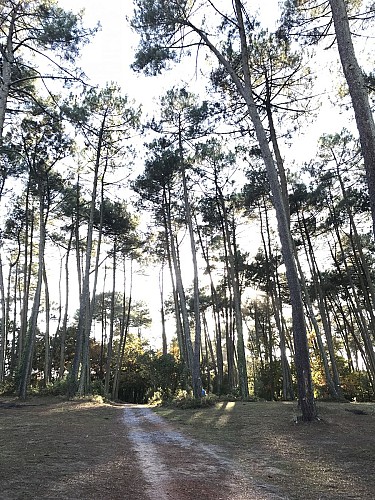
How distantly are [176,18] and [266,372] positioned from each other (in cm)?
Result: 1981

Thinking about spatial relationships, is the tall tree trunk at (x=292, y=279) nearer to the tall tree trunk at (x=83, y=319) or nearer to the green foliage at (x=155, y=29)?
the green foliage at (x=155, y=29)

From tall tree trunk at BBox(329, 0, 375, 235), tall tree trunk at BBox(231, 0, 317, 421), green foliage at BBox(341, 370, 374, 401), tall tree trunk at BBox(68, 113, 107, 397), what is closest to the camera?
tall tree trunk at BBox(329, 0, 375, 235)

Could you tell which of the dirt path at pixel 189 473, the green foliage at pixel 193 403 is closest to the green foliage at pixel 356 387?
the green foliage at pixel 193 403

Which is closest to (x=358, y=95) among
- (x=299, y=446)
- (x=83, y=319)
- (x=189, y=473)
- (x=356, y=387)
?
(x=299, y=446)

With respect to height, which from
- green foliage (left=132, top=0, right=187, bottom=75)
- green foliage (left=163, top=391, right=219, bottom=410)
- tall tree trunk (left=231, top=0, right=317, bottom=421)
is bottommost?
green foliage (left=163, top=391, right=219, bottom=410)

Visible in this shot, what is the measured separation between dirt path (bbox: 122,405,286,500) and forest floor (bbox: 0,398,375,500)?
11 mm

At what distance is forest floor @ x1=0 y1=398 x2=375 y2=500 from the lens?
3604 millimetres

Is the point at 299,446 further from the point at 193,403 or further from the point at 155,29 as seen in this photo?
the point at 155,29

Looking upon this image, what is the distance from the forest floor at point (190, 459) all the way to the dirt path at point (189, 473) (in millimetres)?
11

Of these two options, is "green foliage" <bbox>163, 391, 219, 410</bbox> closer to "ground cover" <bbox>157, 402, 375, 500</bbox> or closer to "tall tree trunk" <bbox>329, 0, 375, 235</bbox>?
"ground cover" <bbox>157, 402, 375, 500</bbox>

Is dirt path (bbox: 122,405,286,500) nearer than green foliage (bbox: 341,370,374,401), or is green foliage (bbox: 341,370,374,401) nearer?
dirt path (bbox: 122,405,286,500)

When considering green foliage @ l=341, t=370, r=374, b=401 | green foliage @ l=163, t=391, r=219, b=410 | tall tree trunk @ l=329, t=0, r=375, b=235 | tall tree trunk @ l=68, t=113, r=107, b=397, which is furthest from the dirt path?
green foliage @ l=341, t=370, r=374, b=401

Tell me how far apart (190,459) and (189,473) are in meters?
0.83

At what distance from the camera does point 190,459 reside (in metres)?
5.00
